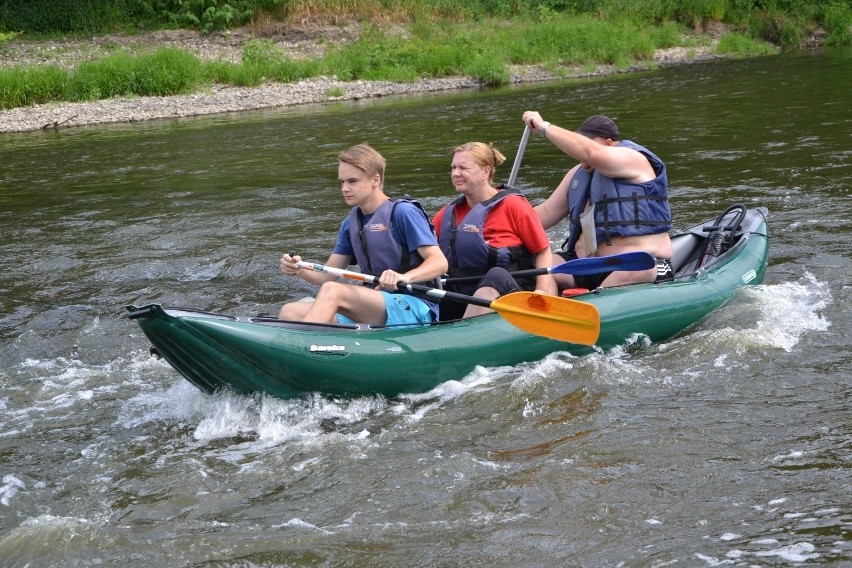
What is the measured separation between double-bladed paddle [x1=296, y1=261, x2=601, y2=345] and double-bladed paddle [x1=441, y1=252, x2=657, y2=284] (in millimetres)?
309

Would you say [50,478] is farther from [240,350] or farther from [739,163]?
[739,163]

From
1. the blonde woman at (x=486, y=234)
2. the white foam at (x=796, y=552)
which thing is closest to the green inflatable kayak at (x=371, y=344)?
the blonde woman at (x=486, y=234)

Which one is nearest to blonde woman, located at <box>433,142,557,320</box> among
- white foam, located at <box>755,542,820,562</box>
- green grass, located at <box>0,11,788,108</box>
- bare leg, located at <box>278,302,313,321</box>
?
bare leg, located at <box>278,302,313,321</box>

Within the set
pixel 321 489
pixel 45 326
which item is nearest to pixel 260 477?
pixel 321 489

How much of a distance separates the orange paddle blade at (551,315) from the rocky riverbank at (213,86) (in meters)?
13.9

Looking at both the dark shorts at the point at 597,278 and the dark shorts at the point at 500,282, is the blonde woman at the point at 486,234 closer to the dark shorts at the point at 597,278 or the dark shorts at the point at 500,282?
the dark shorts at the point at 500,282

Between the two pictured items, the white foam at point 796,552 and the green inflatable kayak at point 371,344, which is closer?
the white foam at point 796,552

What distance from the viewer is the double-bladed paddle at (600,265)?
493 cm

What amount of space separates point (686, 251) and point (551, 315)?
1.88m

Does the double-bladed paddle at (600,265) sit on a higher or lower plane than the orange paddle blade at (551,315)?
higher

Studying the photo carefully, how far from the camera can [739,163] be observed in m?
10.1

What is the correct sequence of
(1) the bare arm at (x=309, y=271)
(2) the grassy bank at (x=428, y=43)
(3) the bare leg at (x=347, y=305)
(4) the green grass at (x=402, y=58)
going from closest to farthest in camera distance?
(3) the bare leg at (x=347, y=305) < (1) the bare arm at (x=309, y=271) < (4) the green grass at (x=402, y=58) < (2) the grassy bank at (x=428, y=43)

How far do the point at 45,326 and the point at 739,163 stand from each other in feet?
22.5

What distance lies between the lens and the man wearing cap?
17.3 feet
